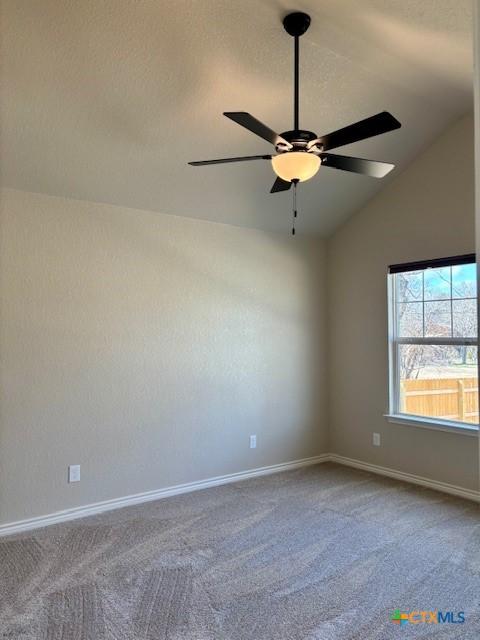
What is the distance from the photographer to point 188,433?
3910 mm

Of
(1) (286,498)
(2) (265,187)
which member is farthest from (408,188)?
(1) (286,498)

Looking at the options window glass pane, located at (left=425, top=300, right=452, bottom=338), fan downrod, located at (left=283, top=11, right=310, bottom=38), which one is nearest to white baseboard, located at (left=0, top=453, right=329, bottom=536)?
window glass pane, located at (left=425, top=300, right=452, bottom=338)

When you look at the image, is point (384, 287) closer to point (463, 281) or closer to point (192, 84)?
point (463, 281)

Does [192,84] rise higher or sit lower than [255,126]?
higher

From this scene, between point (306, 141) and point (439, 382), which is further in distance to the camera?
point (439, 382)

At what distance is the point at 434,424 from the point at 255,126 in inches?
118

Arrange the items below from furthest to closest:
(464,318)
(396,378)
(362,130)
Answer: (396,378)
(464,318)
(362,130)

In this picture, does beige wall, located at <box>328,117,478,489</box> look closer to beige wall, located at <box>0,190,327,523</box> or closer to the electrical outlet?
beige wall, located at <box>0,190,327,523</box>

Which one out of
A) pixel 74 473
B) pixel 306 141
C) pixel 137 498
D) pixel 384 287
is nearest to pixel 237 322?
pixel 384 287

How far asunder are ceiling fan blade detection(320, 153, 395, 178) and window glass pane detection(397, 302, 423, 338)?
2.01 metres

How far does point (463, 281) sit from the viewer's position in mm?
3830

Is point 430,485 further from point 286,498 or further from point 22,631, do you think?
point 22,631

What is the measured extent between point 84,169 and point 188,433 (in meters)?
2.22

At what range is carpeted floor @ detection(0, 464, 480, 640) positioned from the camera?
6.85 feet
